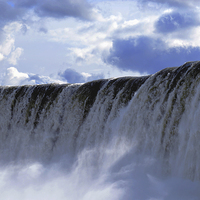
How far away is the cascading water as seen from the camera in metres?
7.16

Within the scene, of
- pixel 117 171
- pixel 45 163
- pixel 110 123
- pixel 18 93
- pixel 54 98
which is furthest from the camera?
pixel 18 93

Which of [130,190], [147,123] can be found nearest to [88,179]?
[130,190]

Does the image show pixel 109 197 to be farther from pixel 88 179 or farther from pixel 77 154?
pixel 77 154

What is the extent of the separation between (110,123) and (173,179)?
3.02 m

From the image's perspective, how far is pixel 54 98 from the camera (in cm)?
1228

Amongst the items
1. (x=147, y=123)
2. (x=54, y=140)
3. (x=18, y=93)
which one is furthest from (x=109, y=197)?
(x=18, y=93)

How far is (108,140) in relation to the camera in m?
9.17

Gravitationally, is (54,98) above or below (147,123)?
above

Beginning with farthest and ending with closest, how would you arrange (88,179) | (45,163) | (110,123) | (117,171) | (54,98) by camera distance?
(54,98), (45,163), (110,123), (88,179), (117,171)

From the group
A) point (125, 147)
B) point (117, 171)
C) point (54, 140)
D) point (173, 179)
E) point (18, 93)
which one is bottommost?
point (173, 179)

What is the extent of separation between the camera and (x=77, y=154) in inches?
398

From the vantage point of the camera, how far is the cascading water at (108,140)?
7.16m

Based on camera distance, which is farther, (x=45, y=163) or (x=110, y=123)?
(x=45, y=163)

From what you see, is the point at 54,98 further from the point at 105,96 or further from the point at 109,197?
the point at 109,197
